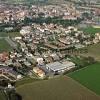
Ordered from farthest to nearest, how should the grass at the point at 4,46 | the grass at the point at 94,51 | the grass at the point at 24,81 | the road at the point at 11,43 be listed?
the road at the point at 11,43
the grass at the point at 4,46
the grass at the point at 94,51
the grass at the point at 24,81

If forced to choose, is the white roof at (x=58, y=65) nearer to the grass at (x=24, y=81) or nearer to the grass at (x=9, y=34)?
the grass at (x=24, y=81)

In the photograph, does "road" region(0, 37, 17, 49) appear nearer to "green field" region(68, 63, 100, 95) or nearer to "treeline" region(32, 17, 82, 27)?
"green field" region(68, 63, 100, 95)

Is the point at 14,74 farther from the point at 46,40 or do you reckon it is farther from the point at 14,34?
the point at 14,34

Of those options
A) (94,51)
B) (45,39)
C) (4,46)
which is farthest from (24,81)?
(45,39)

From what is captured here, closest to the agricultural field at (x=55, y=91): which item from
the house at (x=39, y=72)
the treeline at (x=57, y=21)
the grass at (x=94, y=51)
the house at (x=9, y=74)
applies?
the house at (x=39, y=72)

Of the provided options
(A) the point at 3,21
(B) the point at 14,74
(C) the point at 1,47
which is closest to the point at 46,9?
(A) the point at 3,21

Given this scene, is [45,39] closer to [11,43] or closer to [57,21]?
[11,43]
